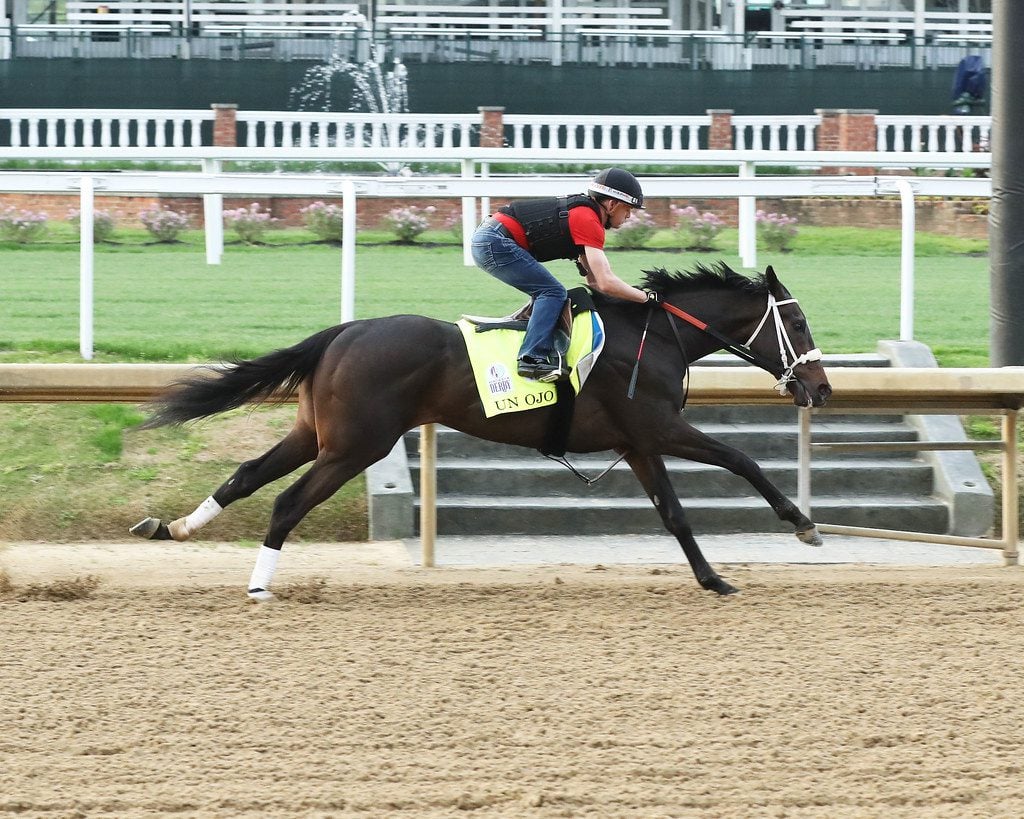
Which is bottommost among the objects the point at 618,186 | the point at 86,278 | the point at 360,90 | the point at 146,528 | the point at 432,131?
the point at 146,528

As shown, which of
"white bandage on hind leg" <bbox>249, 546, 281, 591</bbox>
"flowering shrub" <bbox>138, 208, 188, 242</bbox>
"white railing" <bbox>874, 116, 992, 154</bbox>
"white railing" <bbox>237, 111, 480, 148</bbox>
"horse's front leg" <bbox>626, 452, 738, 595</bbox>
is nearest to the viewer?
"white bandage on hind leg" <bbox>249, 546, 281, 591</bbox>

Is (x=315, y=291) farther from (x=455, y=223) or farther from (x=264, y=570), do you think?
(x=264, y=570)

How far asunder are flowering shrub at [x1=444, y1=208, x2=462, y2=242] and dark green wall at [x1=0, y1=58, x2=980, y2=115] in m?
7.98

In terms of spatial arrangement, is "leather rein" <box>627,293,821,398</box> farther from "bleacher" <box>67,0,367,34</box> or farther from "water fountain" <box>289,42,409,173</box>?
"bleacher" <box>67,0,367,34</box>

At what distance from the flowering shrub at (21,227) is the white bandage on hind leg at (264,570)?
27.5 ft

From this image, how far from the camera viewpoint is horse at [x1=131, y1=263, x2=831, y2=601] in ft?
22.1

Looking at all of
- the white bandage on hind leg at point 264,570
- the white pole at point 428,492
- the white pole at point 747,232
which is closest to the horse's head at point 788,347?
the white pole at point 428,492

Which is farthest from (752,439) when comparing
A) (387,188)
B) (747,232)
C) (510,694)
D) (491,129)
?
(491,129)

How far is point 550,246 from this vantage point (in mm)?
6949

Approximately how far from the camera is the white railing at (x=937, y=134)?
2092 centimetres

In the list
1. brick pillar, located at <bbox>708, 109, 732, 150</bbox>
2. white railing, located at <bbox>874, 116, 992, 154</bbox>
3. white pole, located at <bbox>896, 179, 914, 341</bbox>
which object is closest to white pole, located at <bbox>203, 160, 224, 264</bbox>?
white pole, located at <bbox>896, 179, 914, 341</bbox>

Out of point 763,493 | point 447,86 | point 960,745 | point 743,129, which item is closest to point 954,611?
point 763,493

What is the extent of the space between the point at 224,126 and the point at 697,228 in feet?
29.5

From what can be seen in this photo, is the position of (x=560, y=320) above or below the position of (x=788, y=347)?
above
